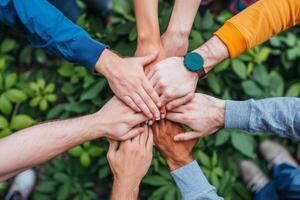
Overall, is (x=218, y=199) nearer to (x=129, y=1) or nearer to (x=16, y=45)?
(x=129, y=1)

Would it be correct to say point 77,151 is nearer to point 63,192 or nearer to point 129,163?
point 63,192

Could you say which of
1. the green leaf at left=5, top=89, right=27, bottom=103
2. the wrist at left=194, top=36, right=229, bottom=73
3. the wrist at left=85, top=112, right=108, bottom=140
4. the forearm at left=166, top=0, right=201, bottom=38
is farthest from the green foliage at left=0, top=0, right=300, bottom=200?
the wrist at left=85, top=112, right=108, bottom=140

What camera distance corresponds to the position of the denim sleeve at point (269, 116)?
142 cm

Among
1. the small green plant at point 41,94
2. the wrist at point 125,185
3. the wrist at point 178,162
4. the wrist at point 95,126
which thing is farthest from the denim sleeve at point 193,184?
the small green plant at point 41,94

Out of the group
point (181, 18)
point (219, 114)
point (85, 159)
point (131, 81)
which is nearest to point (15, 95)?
point (85, 159)

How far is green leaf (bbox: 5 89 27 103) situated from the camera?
196cm

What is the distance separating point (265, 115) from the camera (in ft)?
4.73

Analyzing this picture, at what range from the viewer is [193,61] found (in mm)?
1531

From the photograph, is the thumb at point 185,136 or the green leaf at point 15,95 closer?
the thumb at point 185,136

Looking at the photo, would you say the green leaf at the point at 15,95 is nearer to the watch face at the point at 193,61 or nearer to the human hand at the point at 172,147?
the human hand at the point at 172,147

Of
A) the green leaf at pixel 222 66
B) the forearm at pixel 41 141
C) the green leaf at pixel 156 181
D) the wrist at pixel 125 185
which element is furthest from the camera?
the green leaf at pixel 222 66

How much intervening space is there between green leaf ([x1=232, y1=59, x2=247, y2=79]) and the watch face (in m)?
0.47

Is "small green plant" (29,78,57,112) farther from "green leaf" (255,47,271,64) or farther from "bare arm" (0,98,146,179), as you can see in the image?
"green leaf" (255,47,271,64)

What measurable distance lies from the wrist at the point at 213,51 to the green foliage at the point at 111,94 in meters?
0.24
